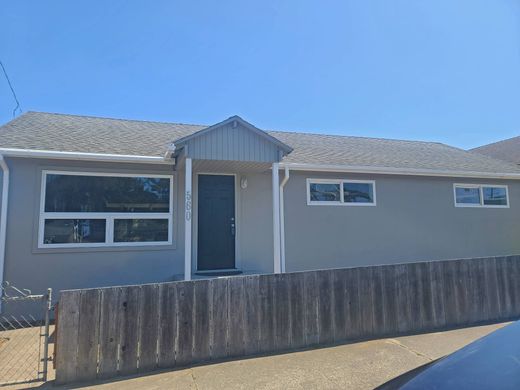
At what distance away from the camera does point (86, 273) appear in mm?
6723

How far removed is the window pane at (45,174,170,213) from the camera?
264 inches

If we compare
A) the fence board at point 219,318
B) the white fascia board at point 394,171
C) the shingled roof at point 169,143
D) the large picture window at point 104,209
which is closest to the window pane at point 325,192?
the white fascia board at point 394,171

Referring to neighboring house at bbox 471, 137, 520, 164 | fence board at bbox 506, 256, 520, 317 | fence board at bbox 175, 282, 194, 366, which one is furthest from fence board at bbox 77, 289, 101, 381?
neighboring house at bbox 471, 137, 520, 164

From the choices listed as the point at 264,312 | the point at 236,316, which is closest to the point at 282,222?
the point at 264,312

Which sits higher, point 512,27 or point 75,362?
point 512,27

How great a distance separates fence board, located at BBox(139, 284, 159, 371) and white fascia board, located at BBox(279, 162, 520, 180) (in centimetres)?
454

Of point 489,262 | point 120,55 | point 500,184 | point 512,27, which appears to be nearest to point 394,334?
point 489,262

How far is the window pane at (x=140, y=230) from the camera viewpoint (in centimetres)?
704

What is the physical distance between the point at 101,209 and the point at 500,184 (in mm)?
11311

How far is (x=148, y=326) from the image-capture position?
4125 millimetres

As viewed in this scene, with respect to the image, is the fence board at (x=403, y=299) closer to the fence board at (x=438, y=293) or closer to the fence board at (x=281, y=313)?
the fence board at (x=438, y=293)

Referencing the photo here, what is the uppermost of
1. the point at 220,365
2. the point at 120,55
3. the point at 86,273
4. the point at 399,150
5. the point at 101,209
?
the point at 120,55

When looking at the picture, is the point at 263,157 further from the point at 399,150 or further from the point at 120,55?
the point at 399,150

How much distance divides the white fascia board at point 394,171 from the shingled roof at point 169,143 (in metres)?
0.13
